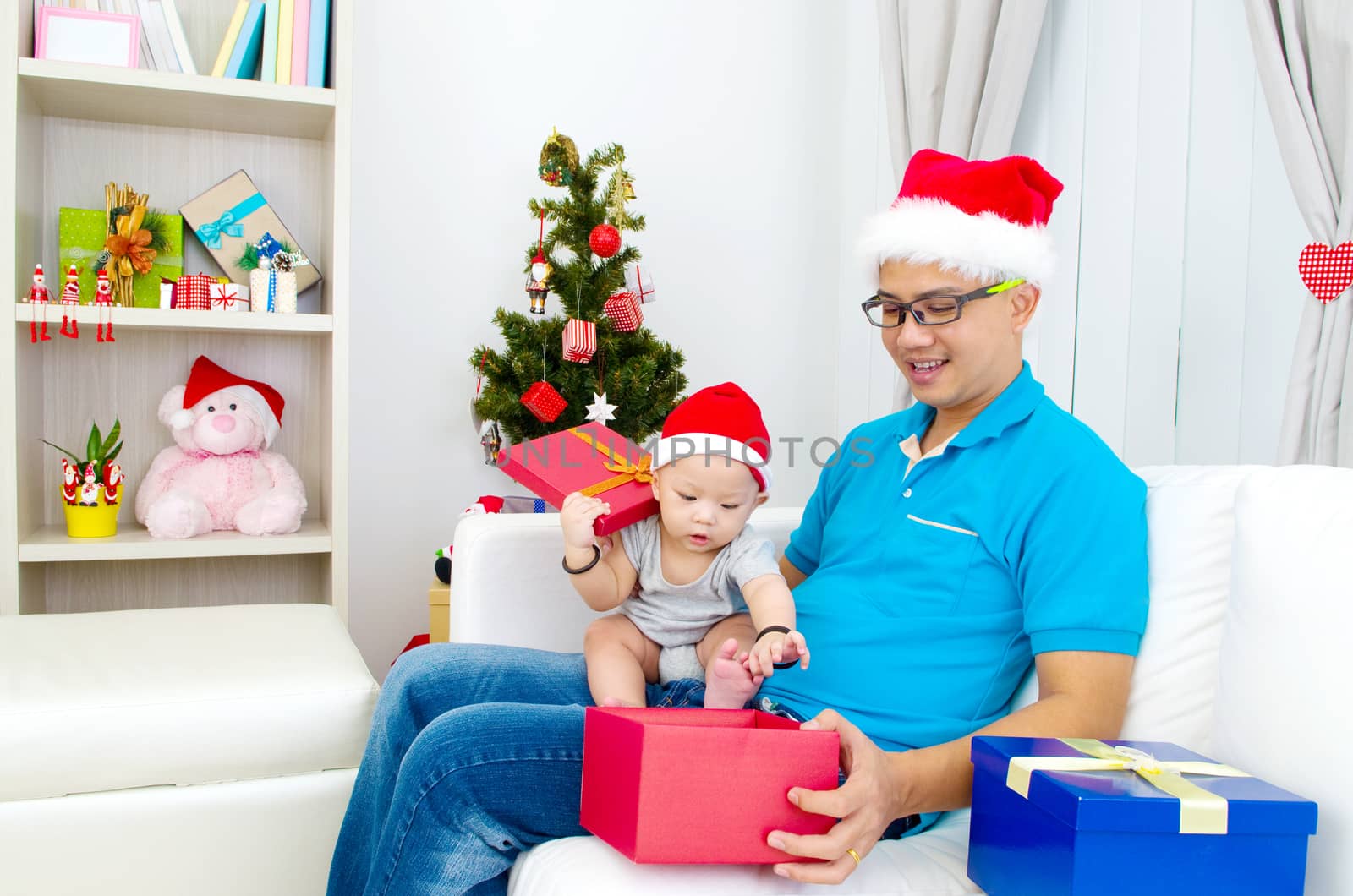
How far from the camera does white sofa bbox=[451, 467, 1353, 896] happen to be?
89 cm

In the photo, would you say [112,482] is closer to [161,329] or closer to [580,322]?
[161,329]

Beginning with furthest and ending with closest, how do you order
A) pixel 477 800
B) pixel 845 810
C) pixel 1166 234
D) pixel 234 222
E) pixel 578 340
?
1. pixel 234 222
2. pixel 578 340
3. pixel 1166 234
4. pixel 477 800
5. pixel 845 810

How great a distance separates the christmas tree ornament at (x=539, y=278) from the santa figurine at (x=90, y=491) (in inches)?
46.2

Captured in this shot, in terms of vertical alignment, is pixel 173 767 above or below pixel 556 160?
below

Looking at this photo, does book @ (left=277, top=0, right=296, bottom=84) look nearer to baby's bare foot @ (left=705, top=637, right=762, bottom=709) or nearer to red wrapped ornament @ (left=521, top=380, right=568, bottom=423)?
red wrapped ornament @ (left=521, top=380, right=568, bottom=423)

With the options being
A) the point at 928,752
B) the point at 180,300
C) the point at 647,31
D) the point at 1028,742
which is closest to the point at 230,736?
the point at 928,752

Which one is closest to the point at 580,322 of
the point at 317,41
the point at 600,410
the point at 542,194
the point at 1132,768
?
the point at 600,410

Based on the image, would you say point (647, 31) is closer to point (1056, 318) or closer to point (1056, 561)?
point (1056, 318)

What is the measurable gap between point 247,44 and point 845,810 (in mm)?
2402

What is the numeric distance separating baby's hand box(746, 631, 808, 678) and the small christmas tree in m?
1.50

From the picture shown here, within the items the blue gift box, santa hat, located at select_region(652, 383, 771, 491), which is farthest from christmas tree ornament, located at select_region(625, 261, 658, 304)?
the blue gift box

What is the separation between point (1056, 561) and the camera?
1.10 m

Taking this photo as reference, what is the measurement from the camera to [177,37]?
2459 mm

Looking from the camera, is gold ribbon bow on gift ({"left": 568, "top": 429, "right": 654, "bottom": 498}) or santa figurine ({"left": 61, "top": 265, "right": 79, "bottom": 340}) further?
santa figurine ({"left": 61, "top": 265, "right": 79, "bottom": 340})
